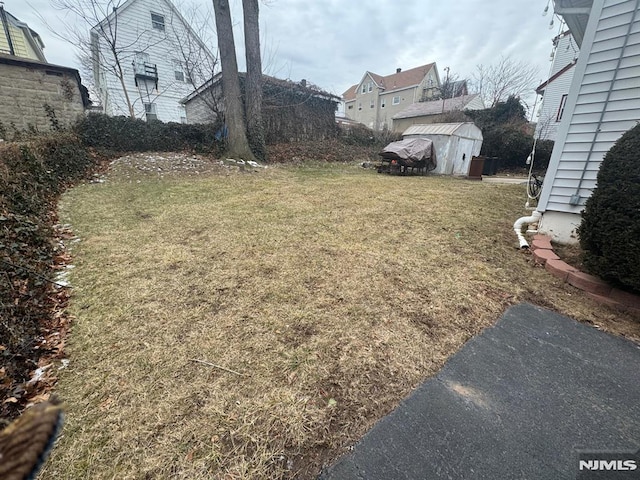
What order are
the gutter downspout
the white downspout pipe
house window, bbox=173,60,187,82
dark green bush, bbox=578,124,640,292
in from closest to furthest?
dark green bush, bbox=578,124,640,292
the gutter downspout
the white downspout pipe
house window, bbox=173,60,187,82

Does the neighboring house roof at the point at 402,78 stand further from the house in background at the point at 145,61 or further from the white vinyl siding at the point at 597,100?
the white vinyl siding at the point at 597,100

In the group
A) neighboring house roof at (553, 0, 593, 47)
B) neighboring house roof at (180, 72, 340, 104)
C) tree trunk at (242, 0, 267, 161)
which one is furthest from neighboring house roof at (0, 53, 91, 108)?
neighboring house roof at (553, 0, 593, 47)

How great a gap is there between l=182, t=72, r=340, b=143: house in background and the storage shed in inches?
220

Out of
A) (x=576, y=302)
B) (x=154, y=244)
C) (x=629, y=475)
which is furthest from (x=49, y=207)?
(x=576, y=302)

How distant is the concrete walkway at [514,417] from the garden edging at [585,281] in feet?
1.67

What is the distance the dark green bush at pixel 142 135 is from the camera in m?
9.12

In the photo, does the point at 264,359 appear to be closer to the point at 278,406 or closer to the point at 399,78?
the point at 278,406

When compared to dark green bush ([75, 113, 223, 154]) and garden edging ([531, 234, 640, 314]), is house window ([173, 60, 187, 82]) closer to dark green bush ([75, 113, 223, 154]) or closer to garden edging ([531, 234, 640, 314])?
dark green bush ([75, 113, 223, 154])

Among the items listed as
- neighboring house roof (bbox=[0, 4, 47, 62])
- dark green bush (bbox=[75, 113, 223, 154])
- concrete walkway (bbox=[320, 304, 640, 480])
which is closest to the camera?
concrete walkway (bbox=[320, 304, 640, 480])

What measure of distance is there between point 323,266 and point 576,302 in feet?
7.83

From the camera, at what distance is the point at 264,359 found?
71.8 inches

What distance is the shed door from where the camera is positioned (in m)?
11.8

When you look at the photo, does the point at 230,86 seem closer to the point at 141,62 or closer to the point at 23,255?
the point at 23,255

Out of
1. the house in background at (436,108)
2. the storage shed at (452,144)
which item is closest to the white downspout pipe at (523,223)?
the storage shed at (452,144)
